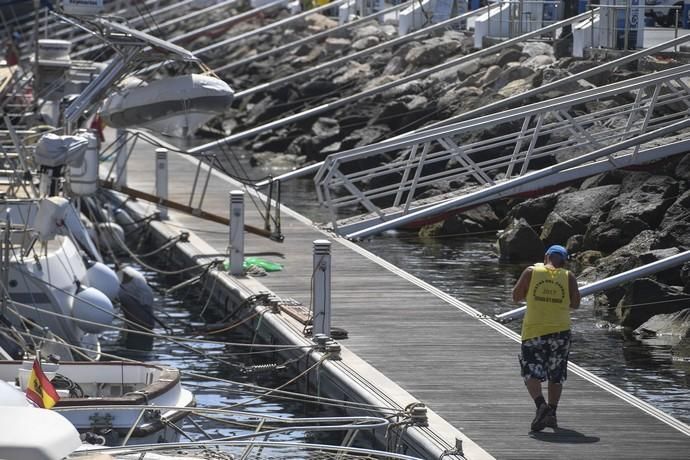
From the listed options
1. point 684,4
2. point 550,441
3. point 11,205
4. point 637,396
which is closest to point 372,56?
point 684,4

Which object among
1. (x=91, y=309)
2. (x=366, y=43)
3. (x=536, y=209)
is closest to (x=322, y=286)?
(x=91, y=309)

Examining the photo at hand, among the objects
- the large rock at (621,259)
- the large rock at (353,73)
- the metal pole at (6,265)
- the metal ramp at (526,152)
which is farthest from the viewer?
the large rock at (353,73)

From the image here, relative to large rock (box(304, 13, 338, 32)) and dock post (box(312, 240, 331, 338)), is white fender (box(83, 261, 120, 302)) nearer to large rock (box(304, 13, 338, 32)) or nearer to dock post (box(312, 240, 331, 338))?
dock post (box(312, 240, 331, 338))

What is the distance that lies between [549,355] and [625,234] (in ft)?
34.5

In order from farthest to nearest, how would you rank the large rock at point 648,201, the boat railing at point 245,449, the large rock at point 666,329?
the large rock at point 648,201 → the large rock at point 666,329 → the boat railing at point 245,449

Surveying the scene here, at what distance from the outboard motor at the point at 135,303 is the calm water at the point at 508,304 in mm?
4242

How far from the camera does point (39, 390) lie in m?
12.2

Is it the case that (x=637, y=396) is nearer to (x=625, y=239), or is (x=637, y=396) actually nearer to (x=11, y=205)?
(x=625, y=239)

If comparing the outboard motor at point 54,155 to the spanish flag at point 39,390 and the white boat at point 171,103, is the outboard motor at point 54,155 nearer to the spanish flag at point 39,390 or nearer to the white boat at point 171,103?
the white boat at point 171,103

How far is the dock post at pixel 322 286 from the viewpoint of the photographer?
16531 millimetres

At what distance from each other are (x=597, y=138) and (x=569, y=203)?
3.74 ft

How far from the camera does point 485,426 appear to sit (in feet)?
43.9

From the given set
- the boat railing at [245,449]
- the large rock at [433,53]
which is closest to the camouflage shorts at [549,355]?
the boat railing at [245,449]

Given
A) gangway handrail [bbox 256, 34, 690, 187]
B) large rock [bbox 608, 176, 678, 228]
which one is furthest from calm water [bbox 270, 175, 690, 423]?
large rock [bbox 608, 176, 678, 228]
